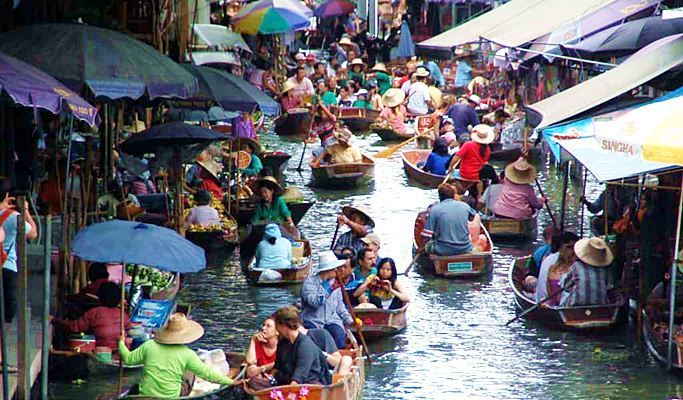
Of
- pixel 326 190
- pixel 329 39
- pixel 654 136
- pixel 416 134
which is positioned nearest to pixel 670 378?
pixel 654 136

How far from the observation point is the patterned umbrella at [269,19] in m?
Answer: 31.4

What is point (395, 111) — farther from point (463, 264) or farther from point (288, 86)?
point (463, 264)

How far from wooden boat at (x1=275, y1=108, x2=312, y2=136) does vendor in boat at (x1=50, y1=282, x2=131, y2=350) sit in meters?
17.9

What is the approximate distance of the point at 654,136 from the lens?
13.8 m

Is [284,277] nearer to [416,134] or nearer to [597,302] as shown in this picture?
[597,302]

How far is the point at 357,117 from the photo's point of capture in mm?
33219

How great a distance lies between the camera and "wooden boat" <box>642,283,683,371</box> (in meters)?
14.4

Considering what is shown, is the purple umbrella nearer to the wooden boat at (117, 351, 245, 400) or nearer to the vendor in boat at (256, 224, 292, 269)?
the wooden boat at (117, 351, 245, 400)

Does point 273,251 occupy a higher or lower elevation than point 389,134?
lower

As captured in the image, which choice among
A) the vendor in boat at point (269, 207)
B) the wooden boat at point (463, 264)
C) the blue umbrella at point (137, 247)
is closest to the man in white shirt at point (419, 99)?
the vendor in boat at point (269, 207)

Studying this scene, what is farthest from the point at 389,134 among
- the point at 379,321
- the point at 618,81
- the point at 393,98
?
the point at 379,321

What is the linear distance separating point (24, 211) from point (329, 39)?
1480 inches

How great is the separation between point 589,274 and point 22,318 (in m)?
7.11

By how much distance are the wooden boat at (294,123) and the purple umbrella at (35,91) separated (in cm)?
1922
